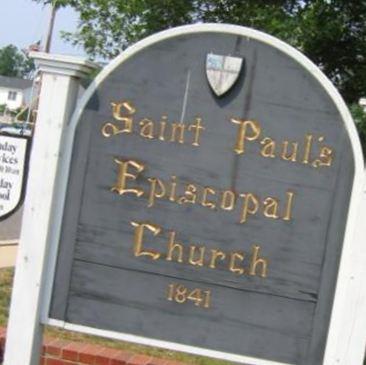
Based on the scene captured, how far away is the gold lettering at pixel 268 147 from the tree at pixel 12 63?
395 feet

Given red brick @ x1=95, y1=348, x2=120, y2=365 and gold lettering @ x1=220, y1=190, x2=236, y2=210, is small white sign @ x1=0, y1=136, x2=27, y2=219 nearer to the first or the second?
red brick @ x1=95, y1=348, x2=120, y2=365

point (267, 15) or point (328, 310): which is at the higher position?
point (267, 15)

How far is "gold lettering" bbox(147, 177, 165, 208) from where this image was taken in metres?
3.00

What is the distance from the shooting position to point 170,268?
302 centimetres

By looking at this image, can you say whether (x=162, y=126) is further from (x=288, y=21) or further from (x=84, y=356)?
(x=288, y=21)

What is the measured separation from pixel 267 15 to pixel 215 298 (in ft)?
10.8

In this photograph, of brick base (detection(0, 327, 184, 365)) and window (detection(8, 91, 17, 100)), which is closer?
brick base (detection(0, 327, 184, 365))

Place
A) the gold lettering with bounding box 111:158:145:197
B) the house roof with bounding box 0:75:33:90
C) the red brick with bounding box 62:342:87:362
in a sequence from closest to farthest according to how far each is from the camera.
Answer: the gold lettering with bounding box 111:158:145:197 < the red brick with bounding box 62:342:87:362 < the house roof with bounding box 0:75:33:90

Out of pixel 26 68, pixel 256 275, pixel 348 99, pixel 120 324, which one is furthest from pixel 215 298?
pixel 26 68

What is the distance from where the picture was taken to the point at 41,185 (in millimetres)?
3092

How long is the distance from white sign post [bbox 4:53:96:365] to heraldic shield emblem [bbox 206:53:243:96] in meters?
0.49

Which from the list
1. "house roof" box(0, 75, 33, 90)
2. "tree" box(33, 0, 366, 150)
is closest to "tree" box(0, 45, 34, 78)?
"house roof" box(0, 75, 33, 90)

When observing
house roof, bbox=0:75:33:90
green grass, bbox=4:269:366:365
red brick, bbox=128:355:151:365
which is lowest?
green grass, bbox=4:269:366:365

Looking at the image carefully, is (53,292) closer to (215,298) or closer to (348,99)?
(215,298)
